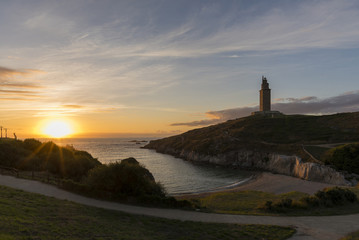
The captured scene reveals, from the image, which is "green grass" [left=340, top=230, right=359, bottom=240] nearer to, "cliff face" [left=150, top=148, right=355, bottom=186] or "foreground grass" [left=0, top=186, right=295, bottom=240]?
"foreground grass" [left=0, top=186, right=295, bottom=240]

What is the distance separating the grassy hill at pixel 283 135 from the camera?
3012 inches

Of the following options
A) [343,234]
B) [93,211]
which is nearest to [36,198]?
[93,211]

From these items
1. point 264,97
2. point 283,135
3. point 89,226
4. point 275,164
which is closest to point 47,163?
point 89,226

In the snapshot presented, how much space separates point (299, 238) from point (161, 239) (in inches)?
300

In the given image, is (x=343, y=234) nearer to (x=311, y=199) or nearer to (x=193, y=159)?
(x=311, y=199)

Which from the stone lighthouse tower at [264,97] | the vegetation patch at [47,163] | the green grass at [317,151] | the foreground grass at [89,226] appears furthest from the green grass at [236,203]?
the stone lighthouse tower at [264,97]

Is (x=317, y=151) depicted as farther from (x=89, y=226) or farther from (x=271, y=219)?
(x=89, y=226)

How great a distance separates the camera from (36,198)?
15.9 metres

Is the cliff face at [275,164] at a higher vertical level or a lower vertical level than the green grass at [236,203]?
lower

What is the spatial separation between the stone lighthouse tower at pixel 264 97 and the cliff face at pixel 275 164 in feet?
195

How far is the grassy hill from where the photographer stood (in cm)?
7649

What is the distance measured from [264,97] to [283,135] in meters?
40.9

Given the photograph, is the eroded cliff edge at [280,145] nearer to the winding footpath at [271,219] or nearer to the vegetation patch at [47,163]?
the winding footpath at [271,219]

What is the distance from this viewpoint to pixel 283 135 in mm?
92500
